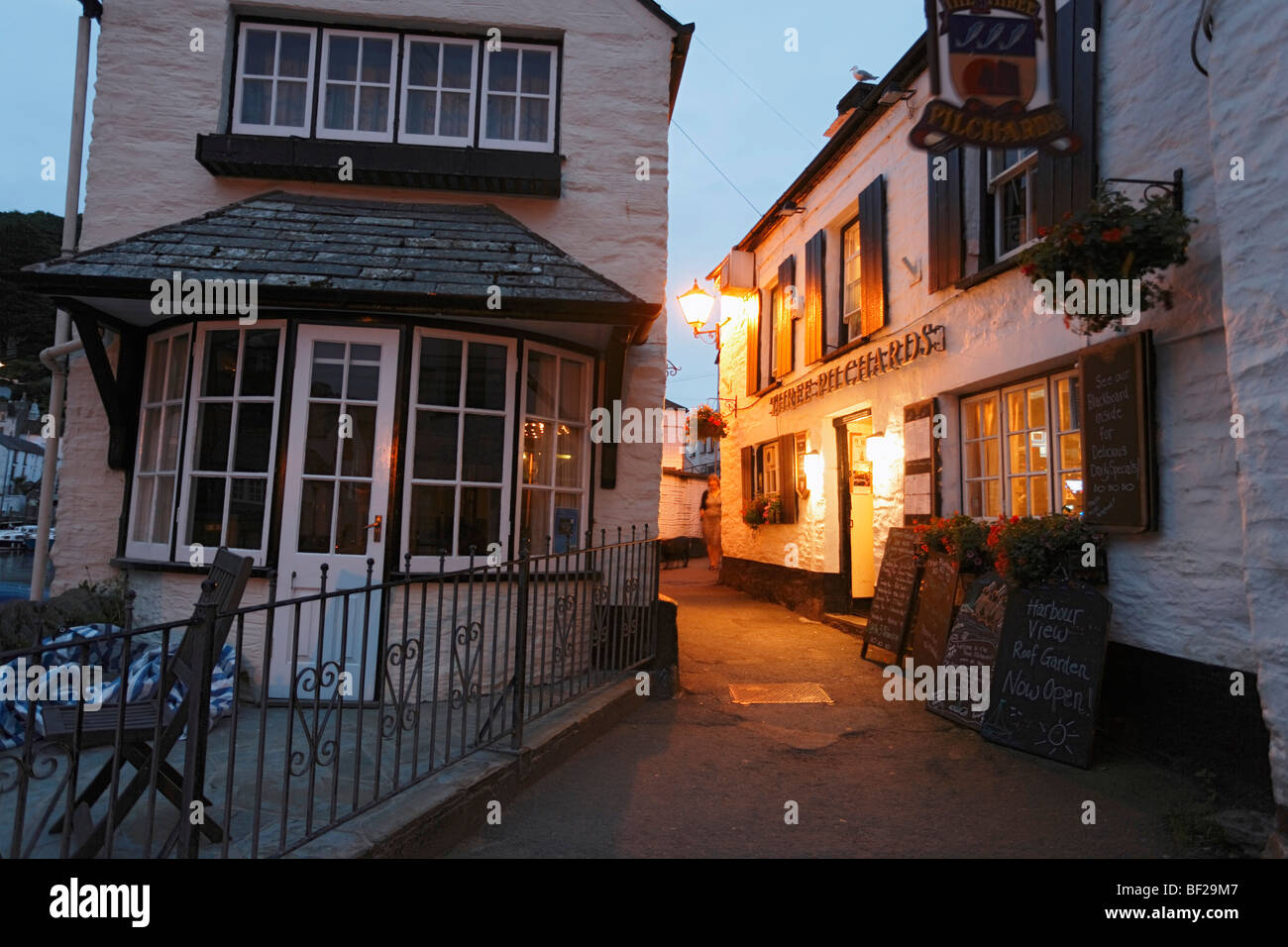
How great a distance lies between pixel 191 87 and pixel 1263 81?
7.35 metres

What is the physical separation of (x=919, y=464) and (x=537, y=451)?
3835 mm

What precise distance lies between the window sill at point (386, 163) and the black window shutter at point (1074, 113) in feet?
12.6

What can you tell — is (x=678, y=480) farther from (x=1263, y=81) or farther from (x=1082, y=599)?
(x=1263, y=81)

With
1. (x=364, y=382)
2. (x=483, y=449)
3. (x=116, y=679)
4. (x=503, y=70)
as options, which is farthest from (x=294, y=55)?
(x=116, y=679)

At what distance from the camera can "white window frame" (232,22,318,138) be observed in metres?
6.46

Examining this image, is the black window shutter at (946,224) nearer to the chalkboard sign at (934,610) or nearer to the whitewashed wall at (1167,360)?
the whitewashed wall at (1167,360)

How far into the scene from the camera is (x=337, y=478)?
212 inches

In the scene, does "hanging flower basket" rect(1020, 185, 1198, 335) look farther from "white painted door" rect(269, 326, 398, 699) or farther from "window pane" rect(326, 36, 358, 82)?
"window pane" rect(326, 36, 358, 82)

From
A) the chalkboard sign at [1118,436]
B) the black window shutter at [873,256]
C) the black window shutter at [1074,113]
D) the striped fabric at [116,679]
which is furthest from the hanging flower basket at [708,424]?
the striped fabric at [116,679]

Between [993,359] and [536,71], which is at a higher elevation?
[536,71]

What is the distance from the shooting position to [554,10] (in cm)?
676

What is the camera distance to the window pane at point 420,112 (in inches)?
260

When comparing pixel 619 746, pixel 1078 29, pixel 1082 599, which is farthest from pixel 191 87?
pixel 1082 599

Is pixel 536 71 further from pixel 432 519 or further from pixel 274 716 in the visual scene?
pixel 274 716
